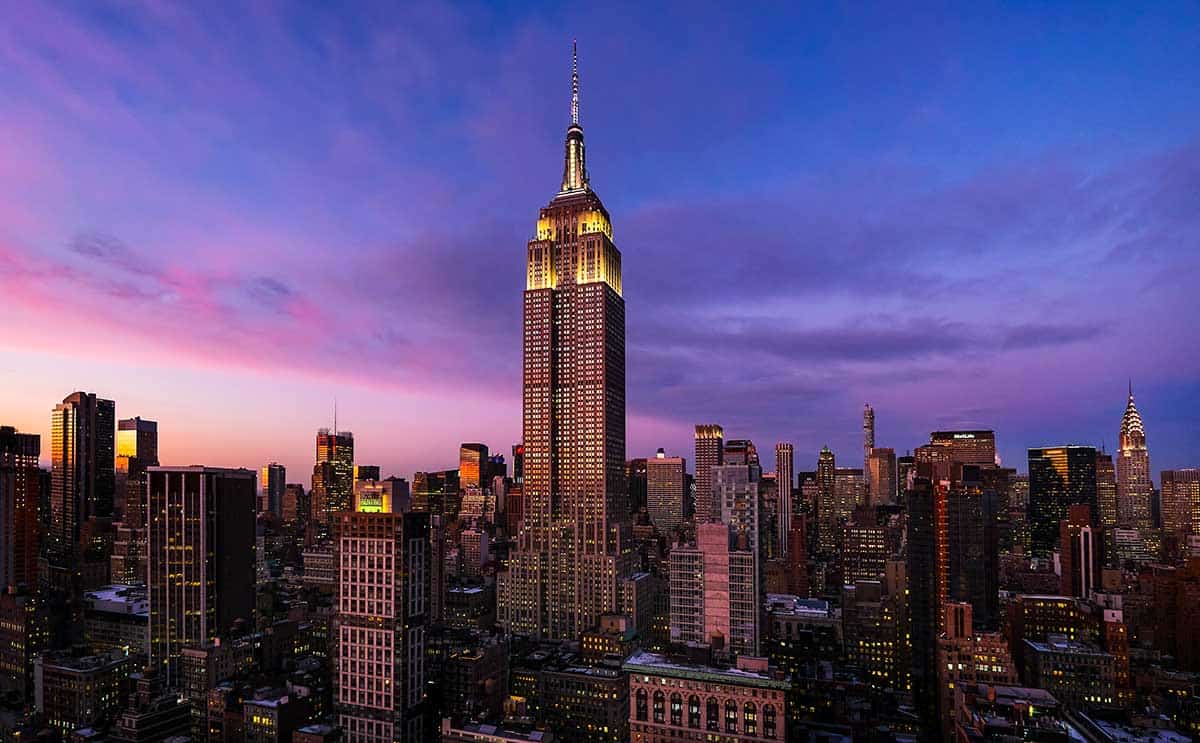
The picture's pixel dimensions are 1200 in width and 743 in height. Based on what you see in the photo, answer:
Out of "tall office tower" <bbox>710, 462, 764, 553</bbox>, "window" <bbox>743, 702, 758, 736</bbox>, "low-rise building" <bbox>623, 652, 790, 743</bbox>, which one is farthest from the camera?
"tall office tower" <bbox>710, 462, 764, 553</bbox>

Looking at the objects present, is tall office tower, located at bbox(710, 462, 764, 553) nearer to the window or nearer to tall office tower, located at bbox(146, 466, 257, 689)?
the window

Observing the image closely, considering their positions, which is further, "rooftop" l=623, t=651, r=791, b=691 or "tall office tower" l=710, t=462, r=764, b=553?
"tall office tower" l=710, t=462, r=764, b=553

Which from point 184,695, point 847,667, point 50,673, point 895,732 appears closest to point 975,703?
point 895,732

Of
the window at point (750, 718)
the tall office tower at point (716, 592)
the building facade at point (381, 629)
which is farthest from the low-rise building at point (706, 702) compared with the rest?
the tall office tower at point (716, 592)

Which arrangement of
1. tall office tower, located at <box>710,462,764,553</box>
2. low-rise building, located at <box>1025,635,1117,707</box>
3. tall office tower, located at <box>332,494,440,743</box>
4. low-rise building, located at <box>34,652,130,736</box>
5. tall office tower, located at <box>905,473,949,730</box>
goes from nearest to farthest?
1. tall office tower, located at <box>332,494,440,743</box>
2. low-rise building, located at <box>1025,635,1117,707</box>
3. low-rise building, located at <box>34,652,130,736</box>
4. tall office tower, located at <box>710,462,764,553</box>
5. tall office tower, located at <box>905,473,949,730</box>

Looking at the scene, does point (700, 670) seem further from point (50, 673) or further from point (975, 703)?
point (50, 673)

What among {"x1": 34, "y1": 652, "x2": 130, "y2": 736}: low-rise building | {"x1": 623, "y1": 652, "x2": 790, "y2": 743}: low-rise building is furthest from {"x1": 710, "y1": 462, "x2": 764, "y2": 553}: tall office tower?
{"x1": 34, "y1": 652, "x2": 130, "y2": 736}: low-rise building

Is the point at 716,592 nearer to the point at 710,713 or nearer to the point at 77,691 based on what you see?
the point at 710,713

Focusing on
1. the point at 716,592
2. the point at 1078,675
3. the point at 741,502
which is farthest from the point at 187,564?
the point at 1078,675
